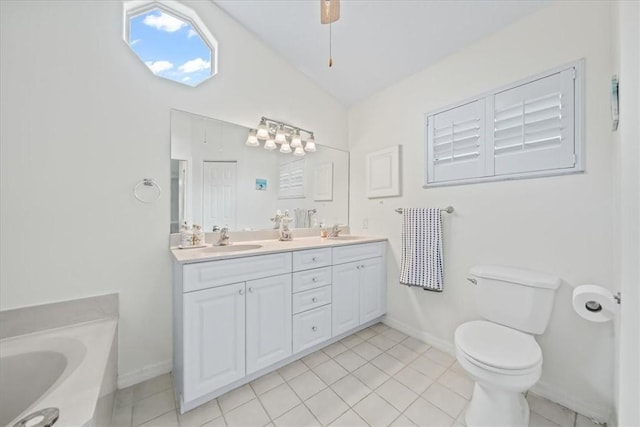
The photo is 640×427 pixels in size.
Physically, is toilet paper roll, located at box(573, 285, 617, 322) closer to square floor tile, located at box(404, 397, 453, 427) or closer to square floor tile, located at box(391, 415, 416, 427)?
square floor tile, located at box(404, 397, 453, 427)

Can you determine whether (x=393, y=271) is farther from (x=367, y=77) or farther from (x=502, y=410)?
(x=367, y=77)

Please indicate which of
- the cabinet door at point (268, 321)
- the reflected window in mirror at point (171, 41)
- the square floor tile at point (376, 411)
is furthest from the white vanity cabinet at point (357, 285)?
the reflected window in mirror at point (171, 41)

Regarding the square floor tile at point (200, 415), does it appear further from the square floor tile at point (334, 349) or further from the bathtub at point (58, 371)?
the square floor tile at point (334, 349)

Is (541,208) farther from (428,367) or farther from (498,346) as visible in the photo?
(428,367)

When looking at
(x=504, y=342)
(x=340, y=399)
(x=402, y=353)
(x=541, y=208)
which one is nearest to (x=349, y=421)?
(x=340, y=399)

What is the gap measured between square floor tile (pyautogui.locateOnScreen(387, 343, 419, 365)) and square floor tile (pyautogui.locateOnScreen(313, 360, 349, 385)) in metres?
0.46

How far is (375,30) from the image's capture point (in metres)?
1.83

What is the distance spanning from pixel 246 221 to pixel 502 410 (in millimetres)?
2015

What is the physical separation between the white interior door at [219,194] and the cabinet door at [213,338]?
674 millimetres

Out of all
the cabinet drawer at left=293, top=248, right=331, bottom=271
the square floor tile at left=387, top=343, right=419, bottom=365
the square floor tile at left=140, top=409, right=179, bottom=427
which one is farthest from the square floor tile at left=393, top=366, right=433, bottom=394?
the square floor tile at left=140, top=409, right=179, bottom=427

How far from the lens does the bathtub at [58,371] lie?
0.90m

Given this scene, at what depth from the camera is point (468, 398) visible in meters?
1.49

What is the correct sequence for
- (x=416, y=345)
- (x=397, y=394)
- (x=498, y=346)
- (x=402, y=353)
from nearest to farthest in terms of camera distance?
1. (x=498, y=346)
2. (x=397, y=394)
3. (x=402, y=353)
4. (x=416, y=345)

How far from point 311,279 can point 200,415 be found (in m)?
1.00
